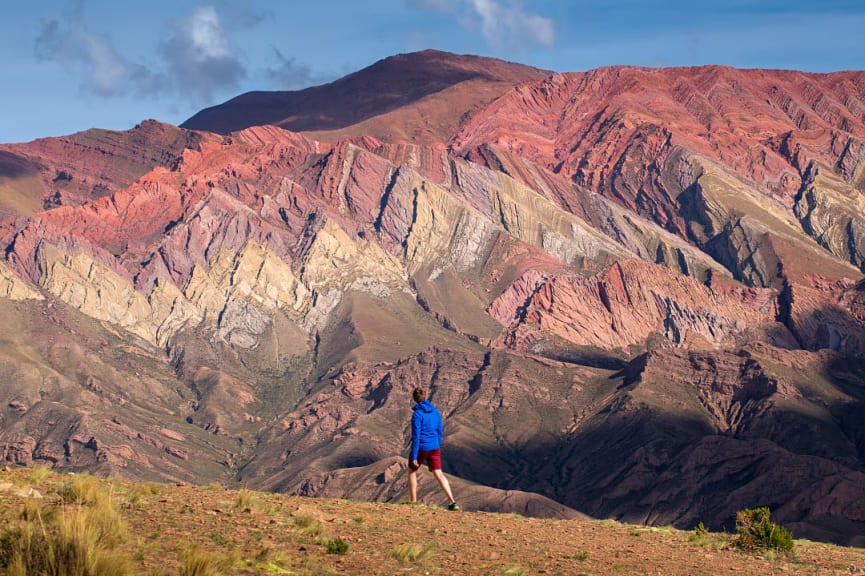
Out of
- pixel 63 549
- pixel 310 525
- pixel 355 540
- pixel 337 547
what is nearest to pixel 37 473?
pixel 310 525

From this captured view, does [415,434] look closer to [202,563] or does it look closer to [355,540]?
[355,540]

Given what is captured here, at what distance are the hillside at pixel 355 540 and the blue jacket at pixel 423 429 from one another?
5.45 feet

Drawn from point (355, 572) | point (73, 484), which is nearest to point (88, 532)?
point (355, 572)

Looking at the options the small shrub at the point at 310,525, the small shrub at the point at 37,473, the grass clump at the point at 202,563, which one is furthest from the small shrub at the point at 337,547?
the small shrub at the point at 37,473

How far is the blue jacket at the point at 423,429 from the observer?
3394 cm

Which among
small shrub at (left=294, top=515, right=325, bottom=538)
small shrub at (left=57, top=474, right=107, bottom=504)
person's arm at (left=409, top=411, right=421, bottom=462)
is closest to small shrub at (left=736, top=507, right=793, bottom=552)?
person's arm at (left=409, top=411, right=421, bottom=462)

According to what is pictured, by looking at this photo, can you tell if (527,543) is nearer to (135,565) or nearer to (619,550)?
(619,550)

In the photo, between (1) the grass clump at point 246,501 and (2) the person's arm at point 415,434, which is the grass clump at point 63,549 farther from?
(2) the person's arm at point 415,434

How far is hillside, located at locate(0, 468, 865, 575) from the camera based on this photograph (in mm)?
24781

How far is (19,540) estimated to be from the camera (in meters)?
22.0

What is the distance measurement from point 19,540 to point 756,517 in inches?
839

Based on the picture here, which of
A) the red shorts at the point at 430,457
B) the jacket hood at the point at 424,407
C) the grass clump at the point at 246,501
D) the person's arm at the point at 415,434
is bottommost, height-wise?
the grass clump at the point at 246,501

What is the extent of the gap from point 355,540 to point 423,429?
6.20 m

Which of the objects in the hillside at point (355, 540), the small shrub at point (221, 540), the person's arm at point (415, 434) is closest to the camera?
the hillside at point (355, 540)
